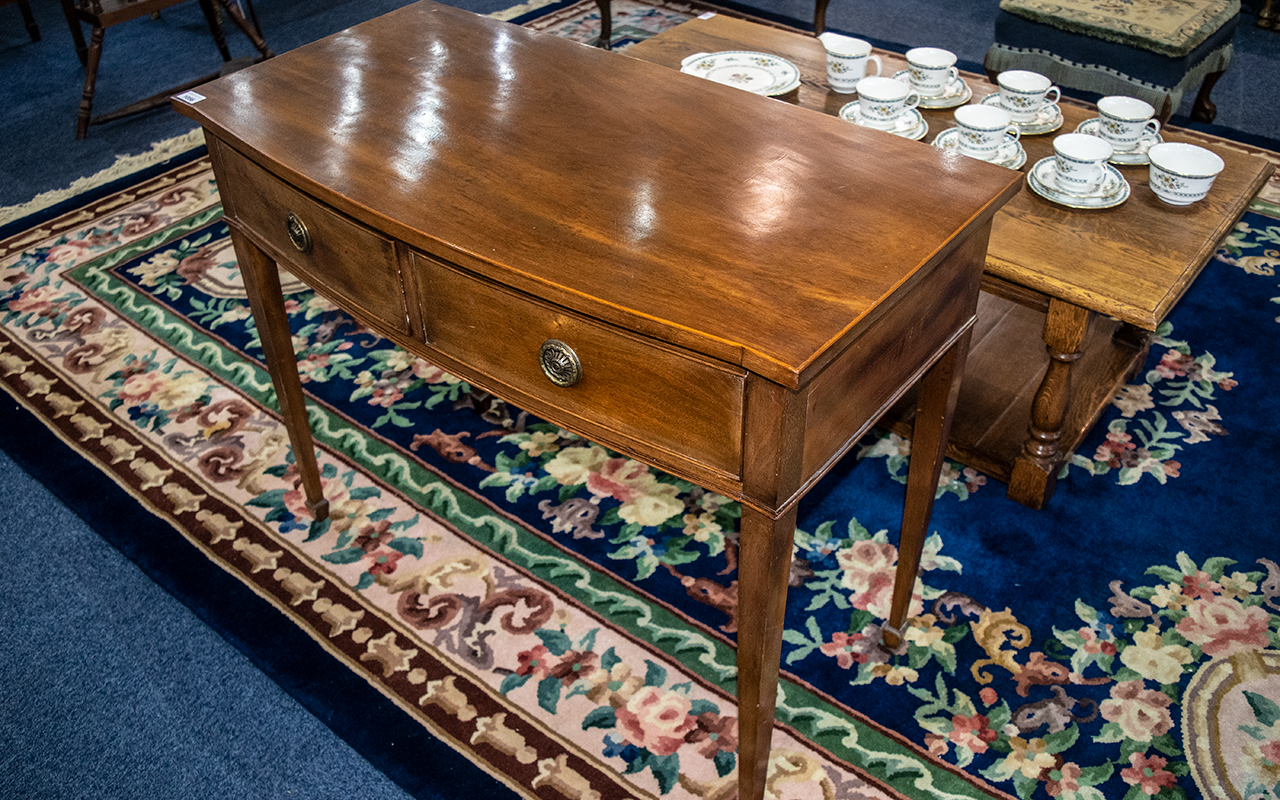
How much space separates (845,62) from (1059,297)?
2.97 ft

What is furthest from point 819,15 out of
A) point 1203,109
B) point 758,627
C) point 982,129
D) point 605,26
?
point 758,627

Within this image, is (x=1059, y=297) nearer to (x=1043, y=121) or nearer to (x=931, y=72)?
(x=1043, y=121)

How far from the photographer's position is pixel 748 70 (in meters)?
2.45

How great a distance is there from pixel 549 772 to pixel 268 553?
2.64ft

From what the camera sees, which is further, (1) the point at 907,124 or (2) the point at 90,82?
(2) the point at 90,82

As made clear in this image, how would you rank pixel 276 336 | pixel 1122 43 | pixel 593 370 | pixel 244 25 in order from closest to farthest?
pixel 593 370 → pixel 276 336 → pixel 1122 43 → pixel 244 25

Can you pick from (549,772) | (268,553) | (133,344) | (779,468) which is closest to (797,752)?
(549,772)

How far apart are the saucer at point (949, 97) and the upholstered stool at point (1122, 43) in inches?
34.3

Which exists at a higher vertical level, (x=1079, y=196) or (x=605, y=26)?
(x=1079, y=196)

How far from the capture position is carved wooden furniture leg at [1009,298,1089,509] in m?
1.82

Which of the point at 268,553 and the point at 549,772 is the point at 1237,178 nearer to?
the point at 549,772

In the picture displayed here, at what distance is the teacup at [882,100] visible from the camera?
2.11 meters

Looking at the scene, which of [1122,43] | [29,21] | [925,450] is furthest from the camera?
[29,21]

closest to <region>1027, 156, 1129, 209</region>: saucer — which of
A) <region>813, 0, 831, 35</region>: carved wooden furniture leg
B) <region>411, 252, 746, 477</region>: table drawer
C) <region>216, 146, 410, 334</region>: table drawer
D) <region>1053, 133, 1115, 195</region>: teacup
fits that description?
<region>1053, 133, 1115, 195</region>: teacup
